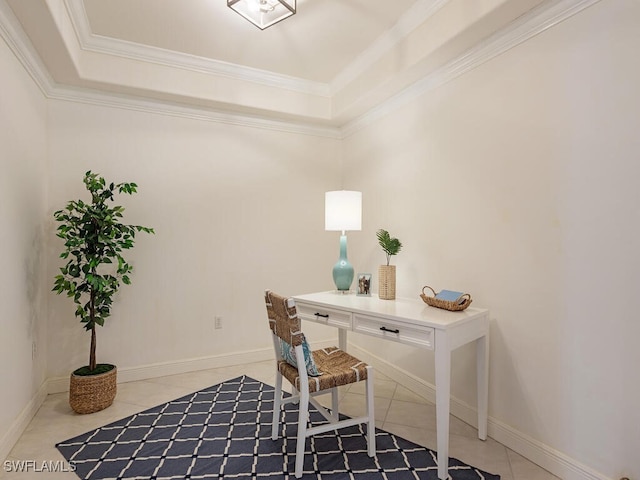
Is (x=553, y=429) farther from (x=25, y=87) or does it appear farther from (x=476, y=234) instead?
(x=25, y=87)

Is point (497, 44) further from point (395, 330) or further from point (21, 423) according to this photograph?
point (21, 423)

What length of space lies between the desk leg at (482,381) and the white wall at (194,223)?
81.3 inches

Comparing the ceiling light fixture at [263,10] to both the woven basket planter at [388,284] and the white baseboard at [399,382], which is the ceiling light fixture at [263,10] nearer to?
the woven basket planter at [388,284]

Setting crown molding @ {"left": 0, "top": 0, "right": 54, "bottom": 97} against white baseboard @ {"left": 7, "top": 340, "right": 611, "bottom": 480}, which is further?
crown molding @ {"left": 0, "top": 0, "right": 54, "bottom": 97}

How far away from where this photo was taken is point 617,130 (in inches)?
64.8

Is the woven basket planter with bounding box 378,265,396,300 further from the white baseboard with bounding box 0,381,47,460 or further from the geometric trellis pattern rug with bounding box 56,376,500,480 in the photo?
the white baseboard with bounding box 0,381,47,460

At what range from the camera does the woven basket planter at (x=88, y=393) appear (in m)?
2.50

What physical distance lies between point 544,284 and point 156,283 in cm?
293

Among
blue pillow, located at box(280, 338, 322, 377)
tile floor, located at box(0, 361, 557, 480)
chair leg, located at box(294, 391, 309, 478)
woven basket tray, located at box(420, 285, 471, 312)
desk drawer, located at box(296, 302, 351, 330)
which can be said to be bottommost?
tile floor, located at box(0, 361, 557, 480)

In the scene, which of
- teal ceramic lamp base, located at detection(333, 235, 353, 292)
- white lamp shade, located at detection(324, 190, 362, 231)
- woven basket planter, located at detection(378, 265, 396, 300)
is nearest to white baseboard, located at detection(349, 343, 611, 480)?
woven basket planter, located at detection(378, 265, 396, 300)

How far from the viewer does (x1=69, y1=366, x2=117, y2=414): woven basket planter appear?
8.21 ft

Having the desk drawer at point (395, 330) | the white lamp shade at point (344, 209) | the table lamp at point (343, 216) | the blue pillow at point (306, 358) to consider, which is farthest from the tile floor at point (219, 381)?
the white lamp shade at point (344, 209)

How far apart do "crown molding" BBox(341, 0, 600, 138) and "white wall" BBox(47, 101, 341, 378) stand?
1.28 metres

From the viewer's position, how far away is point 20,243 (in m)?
2.29
